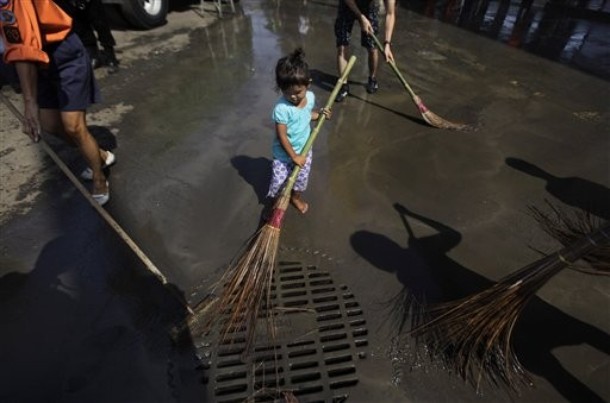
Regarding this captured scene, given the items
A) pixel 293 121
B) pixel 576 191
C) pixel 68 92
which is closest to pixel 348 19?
pixel 293 121

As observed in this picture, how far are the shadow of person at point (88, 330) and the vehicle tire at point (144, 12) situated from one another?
503cm

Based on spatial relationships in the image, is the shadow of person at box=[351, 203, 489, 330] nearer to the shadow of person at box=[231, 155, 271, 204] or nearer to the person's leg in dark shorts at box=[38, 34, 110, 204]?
the shadow of person at box=[231, 155, 271, 204]

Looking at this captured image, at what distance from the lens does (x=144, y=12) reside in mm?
6543

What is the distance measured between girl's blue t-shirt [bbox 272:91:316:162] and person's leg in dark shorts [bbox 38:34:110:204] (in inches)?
58.1

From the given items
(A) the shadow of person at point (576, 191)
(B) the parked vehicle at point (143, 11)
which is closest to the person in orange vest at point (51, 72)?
(A) the shadow of person at point (576, 191)

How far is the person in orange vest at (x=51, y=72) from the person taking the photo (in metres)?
2.22

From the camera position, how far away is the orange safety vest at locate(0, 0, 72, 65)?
7.11 feet

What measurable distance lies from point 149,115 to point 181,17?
4287 millimetres

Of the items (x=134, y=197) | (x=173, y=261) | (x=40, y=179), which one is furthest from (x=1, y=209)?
(x=173, y=261)

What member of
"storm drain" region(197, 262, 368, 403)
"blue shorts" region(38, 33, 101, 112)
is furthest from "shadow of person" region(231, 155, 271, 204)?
"blue shorts" region(38, 33, 101, 112)

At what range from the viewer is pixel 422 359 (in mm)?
2188

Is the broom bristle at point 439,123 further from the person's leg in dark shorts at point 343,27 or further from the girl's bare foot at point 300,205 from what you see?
the girl's bare foot at point 300,205

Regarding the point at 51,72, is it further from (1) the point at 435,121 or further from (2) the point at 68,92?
(1) the point at 435,121

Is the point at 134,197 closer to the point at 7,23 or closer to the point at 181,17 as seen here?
the point at 7,23
